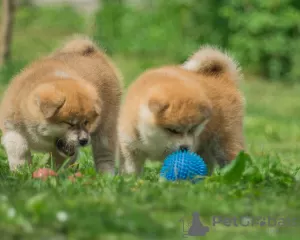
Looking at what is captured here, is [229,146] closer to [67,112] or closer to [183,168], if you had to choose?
[183,168]

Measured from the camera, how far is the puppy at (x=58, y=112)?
5.45 metres

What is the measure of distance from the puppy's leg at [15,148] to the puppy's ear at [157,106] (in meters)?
1.02

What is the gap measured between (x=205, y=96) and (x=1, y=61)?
27.2 feet

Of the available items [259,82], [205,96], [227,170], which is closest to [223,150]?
[205,96]

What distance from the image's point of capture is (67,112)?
5426mm

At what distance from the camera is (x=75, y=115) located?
545 cm

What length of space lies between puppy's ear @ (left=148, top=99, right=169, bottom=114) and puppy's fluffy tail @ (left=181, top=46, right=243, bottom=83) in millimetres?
981

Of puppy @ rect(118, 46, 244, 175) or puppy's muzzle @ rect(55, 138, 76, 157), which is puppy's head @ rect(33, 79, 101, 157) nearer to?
puppy's muzzle @ rect(55, 138, 76, 157)

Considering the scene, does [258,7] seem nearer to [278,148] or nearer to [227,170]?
[278,148]

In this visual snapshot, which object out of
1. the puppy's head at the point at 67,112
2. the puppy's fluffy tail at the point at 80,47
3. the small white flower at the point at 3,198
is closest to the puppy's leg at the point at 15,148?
the puppy's head at the point at 67,112

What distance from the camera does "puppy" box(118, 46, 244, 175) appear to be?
576 cm

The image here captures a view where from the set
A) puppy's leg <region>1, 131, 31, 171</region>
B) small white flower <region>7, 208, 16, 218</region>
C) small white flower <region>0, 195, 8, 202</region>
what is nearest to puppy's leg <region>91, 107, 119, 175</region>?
puppy's leg <region>1, 131, 31, 171</region>

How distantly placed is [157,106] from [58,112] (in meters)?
0.78

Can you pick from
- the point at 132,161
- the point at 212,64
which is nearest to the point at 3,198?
the point at 132,161
